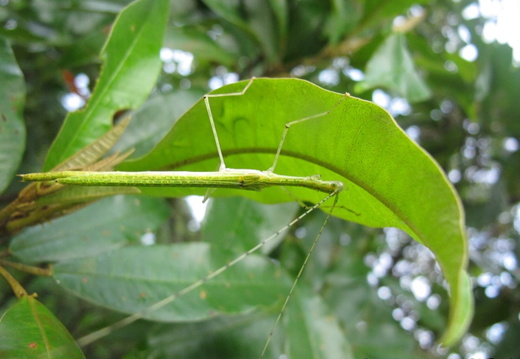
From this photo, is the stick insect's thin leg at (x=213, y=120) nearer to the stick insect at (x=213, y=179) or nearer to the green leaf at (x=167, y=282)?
the stick insect at (x=213, y=179)

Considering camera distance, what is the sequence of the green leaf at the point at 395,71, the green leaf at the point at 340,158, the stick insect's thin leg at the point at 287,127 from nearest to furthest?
the green leaf at the point at 340,158 → the stick insect's thin leg at the point at 287,127 → the green leaf at the point at 395,71

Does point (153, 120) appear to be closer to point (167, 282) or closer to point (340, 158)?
point (167, 282)

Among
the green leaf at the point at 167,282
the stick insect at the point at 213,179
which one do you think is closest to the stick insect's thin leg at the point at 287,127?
the stick insect at the point at 213,179

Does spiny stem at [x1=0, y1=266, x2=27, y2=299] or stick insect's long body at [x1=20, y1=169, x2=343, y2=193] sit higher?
stick insect's long body at [x1=20, y1=169, x2=343, y2=193]

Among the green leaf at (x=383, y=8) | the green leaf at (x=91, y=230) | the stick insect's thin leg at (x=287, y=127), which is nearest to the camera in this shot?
the stick insect's thin leg at (x=287, y=127)

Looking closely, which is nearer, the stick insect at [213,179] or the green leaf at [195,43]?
the stick insect at [213,179]

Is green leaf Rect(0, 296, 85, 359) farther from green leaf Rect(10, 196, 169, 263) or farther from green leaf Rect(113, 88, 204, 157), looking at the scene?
green leaf Rect(113, 88, 204, 157)

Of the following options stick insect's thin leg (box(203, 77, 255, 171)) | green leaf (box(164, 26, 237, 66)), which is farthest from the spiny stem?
green leaf (box(164, 26, 237, 66))

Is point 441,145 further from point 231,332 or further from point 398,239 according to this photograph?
point 231,332
